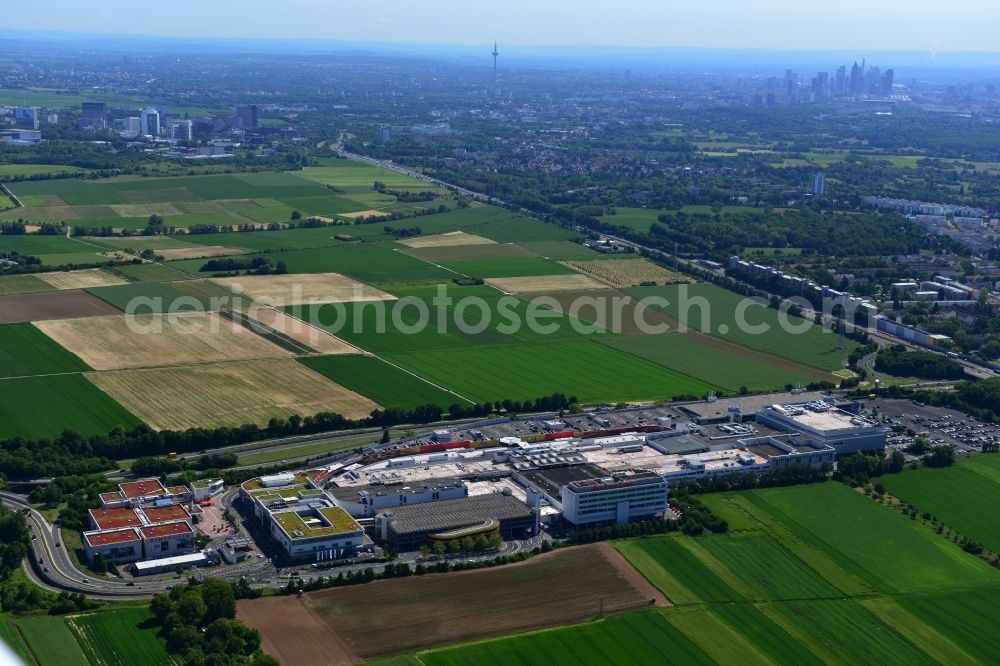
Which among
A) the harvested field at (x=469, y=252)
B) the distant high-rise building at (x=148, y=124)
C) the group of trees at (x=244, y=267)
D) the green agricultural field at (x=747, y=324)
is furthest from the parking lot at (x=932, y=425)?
the distant high-rise building at (x=148, y=124)

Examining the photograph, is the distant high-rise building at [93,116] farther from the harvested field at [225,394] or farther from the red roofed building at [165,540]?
the red roofed building at [165,540]

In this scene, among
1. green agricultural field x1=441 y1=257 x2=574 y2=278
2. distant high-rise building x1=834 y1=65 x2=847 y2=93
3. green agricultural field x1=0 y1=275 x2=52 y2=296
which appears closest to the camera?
green agricultural field x1=0 y1=275 x2=52 y2=296

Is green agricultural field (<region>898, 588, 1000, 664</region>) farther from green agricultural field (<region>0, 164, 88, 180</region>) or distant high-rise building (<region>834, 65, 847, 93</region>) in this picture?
distant high-rise building (<region>834, 65, 847, 93</region>)

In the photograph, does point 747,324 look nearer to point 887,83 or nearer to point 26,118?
point 26,118

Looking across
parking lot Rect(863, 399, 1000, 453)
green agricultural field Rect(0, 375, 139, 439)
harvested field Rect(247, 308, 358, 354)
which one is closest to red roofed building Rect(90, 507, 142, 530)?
green agricultural field Rect(0, 375, 139, 439)

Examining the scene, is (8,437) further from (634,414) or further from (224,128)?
(224,128)

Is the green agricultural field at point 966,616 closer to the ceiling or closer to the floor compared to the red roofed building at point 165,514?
closer to the floor

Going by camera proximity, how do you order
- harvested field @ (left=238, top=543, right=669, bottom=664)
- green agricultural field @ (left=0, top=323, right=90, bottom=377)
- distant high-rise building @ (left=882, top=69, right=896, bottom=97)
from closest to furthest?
harvested field @ (left=238, top=543, right=669, bottom=664) → green agricultural field @ (left=0, top=323, right=90, bottom=377) → distant high-rise building @ (left=882, top=69, right=896, bottom=97)

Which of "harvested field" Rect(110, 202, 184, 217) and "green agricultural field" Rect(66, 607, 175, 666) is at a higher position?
"harvested field" Rect(110, 202, 184, 217)
